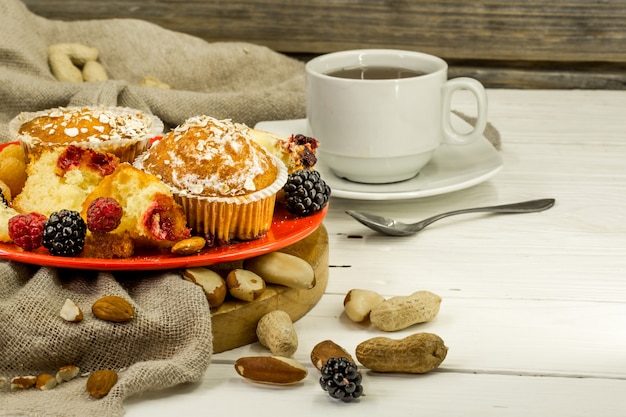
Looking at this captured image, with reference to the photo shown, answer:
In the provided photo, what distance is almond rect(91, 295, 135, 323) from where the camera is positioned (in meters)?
1.18

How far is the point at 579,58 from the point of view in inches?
106

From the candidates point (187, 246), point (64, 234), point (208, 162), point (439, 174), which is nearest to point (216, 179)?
point (208, 162)

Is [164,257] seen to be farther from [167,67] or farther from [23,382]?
[167,67]

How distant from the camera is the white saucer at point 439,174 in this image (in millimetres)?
1701

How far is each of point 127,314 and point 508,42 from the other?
1839 mm

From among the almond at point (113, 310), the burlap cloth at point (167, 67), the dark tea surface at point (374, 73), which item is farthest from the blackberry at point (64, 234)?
the burlap cloth at point (167, 67)

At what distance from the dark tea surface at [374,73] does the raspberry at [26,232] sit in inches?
29.5

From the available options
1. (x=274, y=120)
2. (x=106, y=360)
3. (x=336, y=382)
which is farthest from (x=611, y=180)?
(x=106, y=360)

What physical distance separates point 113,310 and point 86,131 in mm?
488

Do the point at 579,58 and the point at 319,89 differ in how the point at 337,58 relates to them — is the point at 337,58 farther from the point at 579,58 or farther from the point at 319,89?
the point at 579,58

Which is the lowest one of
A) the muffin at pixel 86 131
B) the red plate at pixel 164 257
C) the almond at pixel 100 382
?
the almond at pixel 100 382

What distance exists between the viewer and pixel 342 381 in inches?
42.9

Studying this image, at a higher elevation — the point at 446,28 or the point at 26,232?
the point at 446,28

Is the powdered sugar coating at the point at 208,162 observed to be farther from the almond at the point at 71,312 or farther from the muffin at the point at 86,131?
the almond at the point at 71,312
